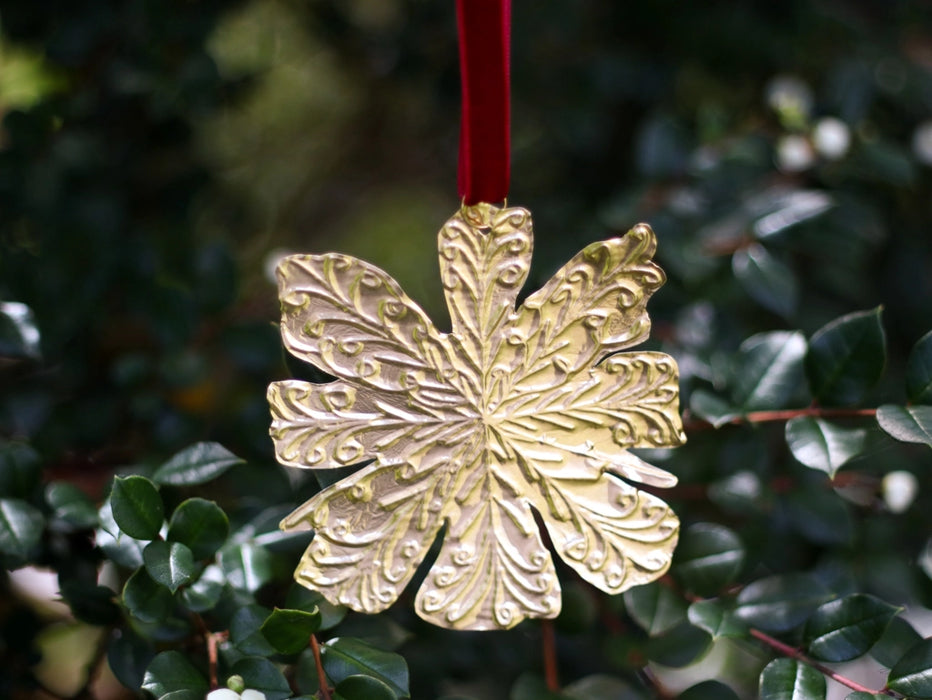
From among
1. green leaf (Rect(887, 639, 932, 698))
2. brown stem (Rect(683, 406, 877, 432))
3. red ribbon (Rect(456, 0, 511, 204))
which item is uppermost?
red ribbon (Rect(456, 0, 511, 204))

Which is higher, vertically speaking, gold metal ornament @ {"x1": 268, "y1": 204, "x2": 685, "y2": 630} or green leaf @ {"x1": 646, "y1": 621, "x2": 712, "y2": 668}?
gold metal ornament @ {"x1": 268, "y1": 204, "x2": 685, "y2": 630}

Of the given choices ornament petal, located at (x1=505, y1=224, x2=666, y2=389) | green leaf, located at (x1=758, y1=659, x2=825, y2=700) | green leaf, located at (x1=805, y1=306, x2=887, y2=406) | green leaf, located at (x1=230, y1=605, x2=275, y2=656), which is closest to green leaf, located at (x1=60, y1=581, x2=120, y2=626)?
green leaf, located at (x1=230, y1=605, x2=275, y2=656)

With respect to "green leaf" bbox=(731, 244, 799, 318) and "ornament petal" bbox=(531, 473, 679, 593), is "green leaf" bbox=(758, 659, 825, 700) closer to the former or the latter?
"ornament petal" bbox=(531, 473, 679, 593)

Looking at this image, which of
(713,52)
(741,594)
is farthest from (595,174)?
(741,594)

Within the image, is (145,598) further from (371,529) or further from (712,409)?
(712,409)

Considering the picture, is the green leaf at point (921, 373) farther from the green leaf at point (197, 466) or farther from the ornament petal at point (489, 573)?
the green leaf at point (197, 466)

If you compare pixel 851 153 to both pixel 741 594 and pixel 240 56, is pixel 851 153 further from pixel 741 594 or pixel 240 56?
pixel 240 56

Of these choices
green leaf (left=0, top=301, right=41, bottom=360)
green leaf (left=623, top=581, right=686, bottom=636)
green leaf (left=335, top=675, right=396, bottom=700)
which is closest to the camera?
green leaf (left=335, top=675, right=396, bottom=700)
